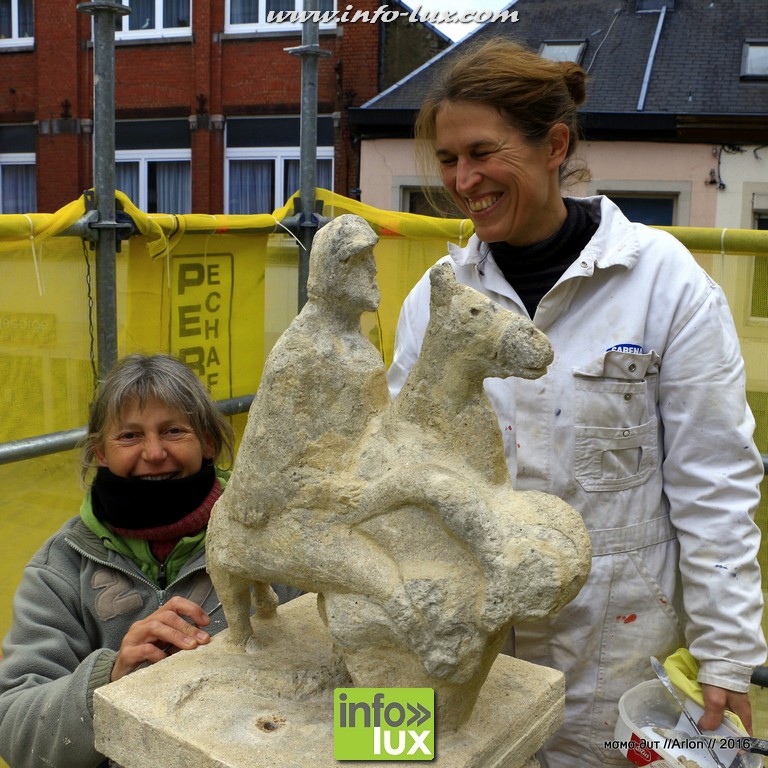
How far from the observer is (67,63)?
Answer: 10.7 m

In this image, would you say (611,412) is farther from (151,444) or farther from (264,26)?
(264,26)

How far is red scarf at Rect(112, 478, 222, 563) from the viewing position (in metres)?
1.90

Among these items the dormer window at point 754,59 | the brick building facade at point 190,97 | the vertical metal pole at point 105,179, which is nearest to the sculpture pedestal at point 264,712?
the vertical metal pole at point 105,179

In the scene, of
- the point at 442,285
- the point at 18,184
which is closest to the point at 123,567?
the point at 442,285

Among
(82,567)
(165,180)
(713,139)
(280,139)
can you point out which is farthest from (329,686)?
(165,180)

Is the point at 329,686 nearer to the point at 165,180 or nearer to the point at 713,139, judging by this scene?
the point at 713,139

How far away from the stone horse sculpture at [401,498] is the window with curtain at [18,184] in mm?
11002

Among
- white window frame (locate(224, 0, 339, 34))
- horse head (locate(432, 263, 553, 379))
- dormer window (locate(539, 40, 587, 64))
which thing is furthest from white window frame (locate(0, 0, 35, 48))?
horse head (locate(432, 263, 553, 379))

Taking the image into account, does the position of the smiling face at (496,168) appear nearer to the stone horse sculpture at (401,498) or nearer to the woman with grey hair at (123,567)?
the stone horse sculpture at (401,498)

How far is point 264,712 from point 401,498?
1.56ft

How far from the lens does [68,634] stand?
185 centimetres

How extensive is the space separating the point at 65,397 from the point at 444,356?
2.01 metres

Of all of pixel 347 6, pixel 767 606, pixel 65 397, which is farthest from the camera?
pixel 347 6

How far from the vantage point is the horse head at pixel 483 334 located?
1456mm
